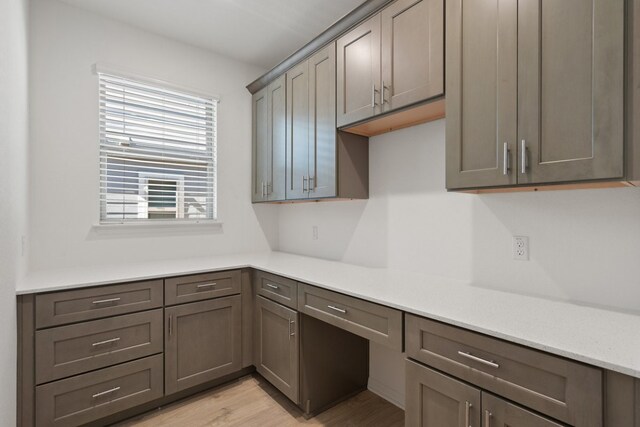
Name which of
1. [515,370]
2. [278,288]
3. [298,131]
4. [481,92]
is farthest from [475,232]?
[298,131]

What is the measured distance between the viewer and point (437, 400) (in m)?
1.30

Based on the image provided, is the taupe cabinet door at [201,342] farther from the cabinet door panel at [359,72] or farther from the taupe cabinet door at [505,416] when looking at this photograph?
the taupe cabinet door at [505,416]

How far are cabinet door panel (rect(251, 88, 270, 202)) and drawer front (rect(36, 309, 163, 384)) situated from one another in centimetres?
140

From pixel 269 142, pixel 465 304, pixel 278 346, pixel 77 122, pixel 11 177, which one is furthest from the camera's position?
pixel 269 142

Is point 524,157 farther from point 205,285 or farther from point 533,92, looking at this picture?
point 205,285

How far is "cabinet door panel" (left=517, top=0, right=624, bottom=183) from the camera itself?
1.09 meters

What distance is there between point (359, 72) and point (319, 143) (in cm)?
55

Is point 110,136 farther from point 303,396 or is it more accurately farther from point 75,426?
point 303,396

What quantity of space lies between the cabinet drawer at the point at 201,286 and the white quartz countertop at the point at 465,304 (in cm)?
6

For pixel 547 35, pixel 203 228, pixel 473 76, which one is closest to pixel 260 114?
pixel 203 228

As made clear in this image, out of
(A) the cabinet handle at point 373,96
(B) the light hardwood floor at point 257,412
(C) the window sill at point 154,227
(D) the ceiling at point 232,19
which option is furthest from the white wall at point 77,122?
(A) the cabinet handle at point 373,96

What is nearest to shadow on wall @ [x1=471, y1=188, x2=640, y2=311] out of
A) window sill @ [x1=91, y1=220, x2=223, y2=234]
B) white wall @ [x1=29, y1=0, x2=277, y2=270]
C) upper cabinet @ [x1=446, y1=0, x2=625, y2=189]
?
upper cabinet @ [x1=446, y1=0, x2=625, y2=189]

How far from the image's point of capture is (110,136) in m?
2.52

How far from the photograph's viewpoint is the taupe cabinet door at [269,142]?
2752 millimetres
